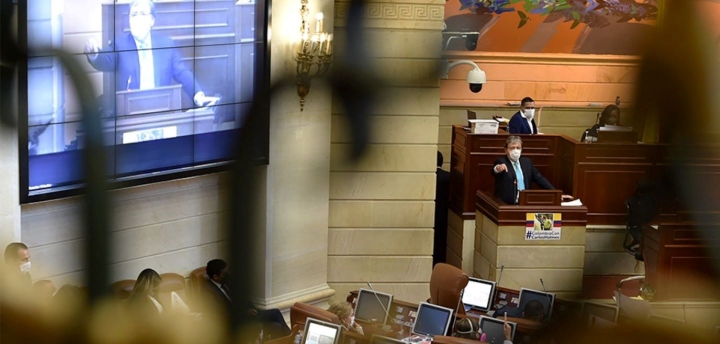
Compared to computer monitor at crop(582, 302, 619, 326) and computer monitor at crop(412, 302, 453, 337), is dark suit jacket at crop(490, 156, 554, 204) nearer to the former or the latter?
computer monitor at crop(412, 302, 453, 337)

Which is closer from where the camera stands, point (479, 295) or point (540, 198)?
point (479, 295)

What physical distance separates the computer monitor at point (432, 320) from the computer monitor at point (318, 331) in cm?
121

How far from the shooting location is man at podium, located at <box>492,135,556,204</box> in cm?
1081

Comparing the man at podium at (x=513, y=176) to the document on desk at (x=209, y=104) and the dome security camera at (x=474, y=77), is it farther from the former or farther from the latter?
the document on desk at (x=209, y=104)

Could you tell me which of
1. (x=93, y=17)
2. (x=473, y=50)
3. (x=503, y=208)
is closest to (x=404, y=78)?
(x=473, y=50)

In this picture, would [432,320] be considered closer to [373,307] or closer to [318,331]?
[373,307]

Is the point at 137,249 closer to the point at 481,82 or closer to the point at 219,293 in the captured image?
the point at 219,293

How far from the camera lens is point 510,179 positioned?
431 inches

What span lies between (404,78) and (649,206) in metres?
0.15

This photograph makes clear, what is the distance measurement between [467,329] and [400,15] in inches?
279

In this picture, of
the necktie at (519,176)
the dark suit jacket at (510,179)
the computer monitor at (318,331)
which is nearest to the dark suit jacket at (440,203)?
the computer monitor at (318,331)

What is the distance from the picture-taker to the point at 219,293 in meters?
0.58

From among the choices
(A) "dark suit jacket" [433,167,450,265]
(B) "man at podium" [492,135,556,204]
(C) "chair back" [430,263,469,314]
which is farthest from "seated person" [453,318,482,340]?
(B) "man at podium" [492,135,556,204]

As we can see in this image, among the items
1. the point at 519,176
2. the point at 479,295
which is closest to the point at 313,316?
the point at 479,295
